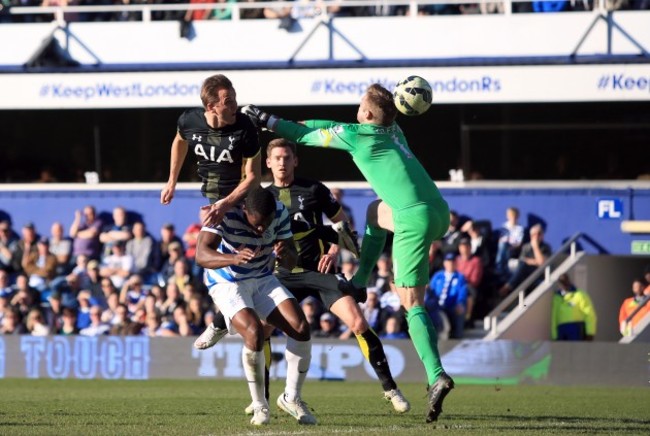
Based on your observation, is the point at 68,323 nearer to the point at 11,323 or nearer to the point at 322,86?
the point at 11,323

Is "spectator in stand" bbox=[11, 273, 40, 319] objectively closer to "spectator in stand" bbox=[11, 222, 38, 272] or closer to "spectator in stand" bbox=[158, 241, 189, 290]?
"spectator in stand" bbox=[11, 222, 38, 272]

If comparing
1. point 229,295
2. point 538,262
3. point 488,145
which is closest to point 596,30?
point 488,145

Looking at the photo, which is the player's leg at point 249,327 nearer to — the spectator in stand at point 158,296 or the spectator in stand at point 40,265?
the spectator in stand at point 158,296

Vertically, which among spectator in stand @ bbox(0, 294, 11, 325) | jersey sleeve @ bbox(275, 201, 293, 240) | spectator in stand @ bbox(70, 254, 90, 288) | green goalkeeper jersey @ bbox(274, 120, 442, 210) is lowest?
spectator in stand @ bbox(0, 294, 11, 325)

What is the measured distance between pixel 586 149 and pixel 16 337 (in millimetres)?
9312

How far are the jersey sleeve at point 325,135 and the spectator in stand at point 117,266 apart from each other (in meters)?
11.4

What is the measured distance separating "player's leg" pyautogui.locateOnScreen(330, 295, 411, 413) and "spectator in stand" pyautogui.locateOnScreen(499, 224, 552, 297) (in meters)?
8.89

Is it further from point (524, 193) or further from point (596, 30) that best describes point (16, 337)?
point (596, 30)

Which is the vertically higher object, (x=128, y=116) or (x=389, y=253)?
(x=128, y=116)

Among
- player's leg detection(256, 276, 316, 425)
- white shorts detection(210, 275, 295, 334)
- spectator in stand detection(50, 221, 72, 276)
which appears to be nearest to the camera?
white shorts detection(210, 275, 295, 334)

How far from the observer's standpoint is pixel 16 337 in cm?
1967

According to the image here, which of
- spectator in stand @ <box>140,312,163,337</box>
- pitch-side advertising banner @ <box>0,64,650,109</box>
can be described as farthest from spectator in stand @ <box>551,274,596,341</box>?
spectator in stand @ <box>140,312,163,337</box>

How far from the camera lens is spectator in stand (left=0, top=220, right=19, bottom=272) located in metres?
21.7

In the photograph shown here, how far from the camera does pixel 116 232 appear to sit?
2164cm
